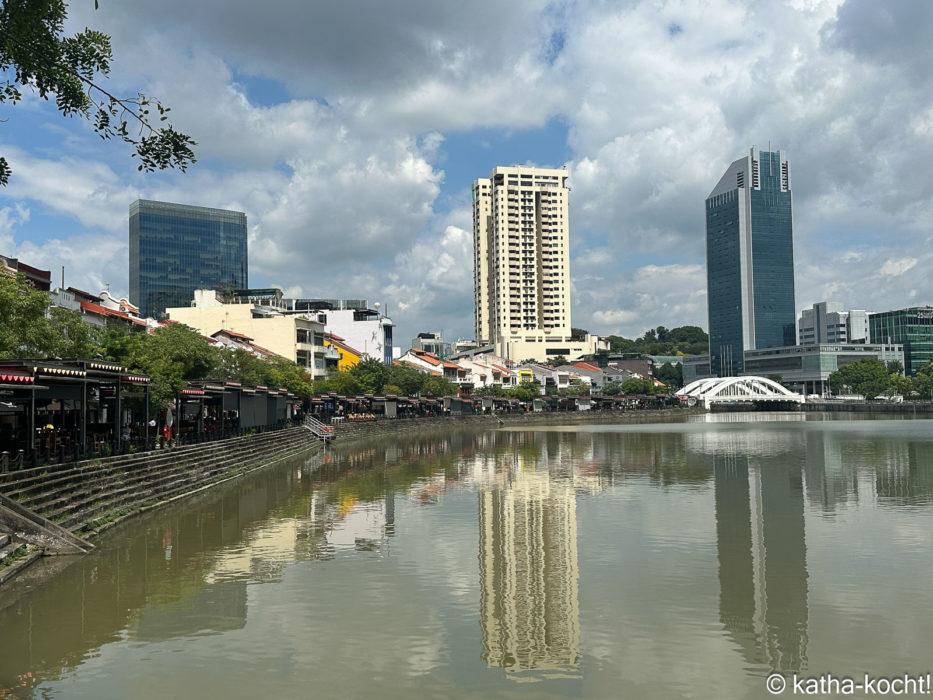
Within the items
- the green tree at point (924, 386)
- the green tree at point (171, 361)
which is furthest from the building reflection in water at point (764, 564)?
the green tree at point (924, 386)

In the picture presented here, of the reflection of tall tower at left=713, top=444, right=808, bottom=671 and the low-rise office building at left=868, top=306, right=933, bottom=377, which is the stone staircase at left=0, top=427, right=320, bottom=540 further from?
the low-rise office building at left=868, top=306, right=933, bottom=377

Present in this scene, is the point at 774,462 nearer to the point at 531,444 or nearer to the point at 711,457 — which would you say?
the point at 711,457

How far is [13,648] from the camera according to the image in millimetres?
13750

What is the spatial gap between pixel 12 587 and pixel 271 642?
6642 millimetres

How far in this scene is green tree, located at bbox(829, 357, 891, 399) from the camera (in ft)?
A: 551

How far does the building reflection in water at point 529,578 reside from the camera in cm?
1373

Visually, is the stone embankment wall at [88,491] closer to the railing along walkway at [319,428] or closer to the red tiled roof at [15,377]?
the red tiled roof at [15,377]

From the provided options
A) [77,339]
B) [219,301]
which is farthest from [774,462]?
[219,301]

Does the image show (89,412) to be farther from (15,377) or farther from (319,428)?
(319,428)

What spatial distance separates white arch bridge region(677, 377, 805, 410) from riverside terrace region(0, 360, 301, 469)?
134 m

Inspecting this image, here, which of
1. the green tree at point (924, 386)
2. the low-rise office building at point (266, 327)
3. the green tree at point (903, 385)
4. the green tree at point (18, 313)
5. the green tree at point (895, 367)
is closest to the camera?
the green tree at point (18, 313)

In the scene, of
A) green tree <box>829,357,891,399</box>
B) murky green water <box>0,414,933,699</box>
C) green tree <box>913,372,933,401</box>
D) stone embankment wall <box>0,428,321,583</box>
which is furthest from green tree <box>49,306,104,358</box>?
green tree <box>829,357,891,399</box>

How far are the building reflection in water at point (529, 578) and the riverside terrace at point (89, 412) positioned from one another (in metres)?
13.0

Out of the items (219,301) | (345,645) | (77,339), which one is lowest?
(345,645)
